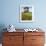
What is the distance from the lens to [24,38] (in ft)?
12.3

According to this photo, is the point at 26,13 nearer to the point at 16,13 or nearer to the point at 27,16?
the point at 27,16

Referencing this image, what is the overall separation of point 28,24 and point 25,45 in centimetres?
81

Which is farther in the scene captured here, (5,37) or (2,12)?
(2,12)

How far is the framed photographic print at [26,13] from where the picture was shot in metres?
4.20

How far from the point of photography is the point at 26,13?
4223 millimetres

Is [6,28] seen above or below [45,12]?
below

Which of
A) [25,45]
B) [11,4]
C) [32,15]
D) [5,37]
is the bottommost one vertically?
[25,45]

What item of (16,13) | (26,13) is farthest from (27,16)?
(16,13)

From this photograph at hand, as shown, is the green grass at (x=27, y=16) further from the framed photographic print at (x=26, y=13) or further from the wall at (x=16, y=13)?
the wall at (x=16, y=13)

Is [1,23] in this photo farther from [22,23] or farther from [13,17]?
[22,23]

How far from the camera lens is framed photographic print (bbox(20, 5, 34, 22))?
165 inches

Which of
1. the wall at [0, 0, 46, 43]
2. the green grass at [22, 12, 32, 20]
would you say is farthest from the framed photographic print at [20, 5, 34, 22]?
the wall at [0, 0, 46, 43]

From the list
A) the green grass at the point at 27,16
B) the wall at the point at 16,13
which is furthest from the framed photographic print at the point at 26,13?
the wall at the point at 16,13

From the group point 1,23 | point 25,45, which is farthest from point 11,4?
point 25,45
